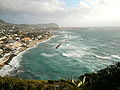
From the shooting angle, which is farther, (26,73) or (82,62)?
(82,62)

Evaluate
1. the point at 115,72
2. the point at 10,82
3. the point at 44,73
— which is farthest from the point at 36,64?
the point at 115,72

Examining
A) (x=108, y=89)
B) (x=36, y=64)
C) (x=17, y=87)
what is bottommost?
(x=36, y=64)

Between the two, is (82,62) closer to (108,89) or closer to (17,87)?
(17,87)

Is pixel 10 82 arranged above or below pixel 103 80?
below

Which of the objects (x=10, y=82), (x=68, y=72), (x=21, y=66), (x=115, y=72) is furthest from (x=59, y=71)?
(x=115, y=72)

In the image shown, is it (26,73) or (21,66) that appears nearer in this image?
(26,73)

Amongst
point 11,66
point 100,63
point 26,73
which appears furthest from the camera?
point 100,63

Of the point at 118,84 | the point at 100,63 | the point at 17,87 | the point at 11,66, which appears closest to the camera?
the point at 118,84

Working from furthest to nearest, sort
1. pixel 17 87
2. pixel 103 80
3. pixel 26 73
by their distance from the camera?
pixel 26 73, pixel 17 87, pixel 103 80

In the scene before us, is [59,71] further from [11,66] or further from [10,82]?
[10,82]
